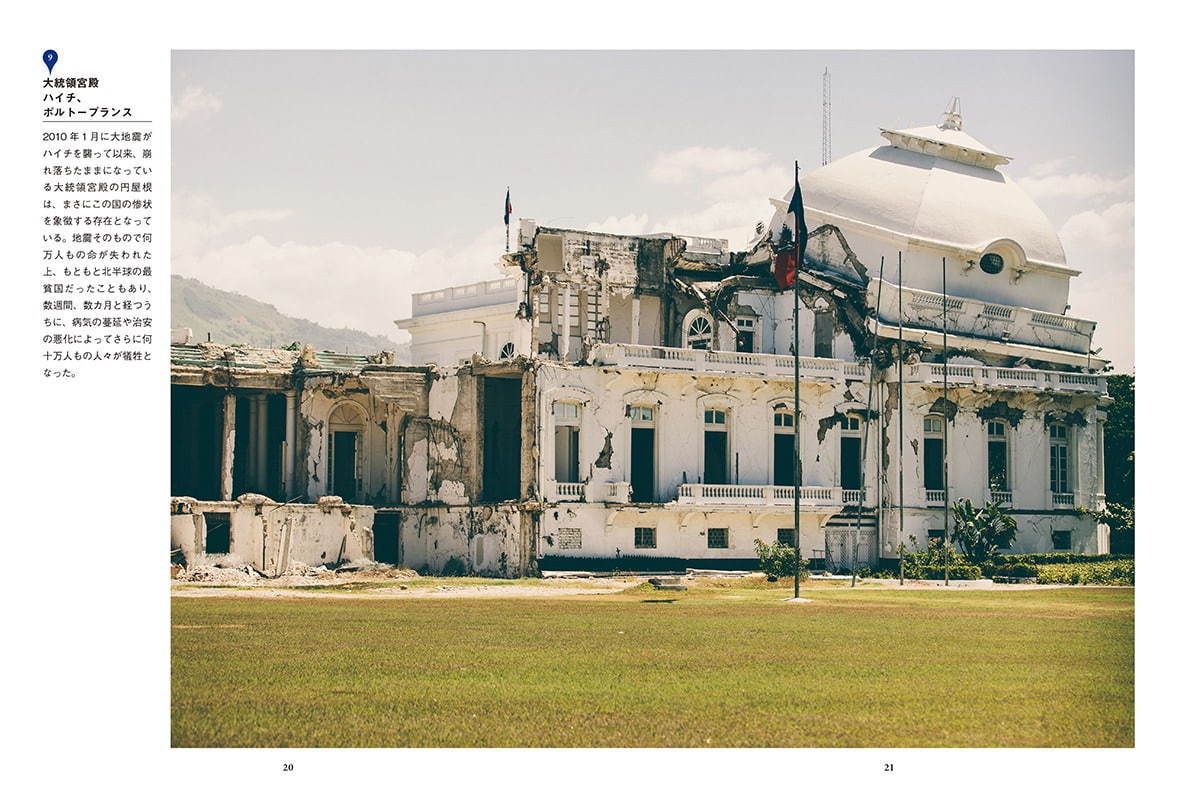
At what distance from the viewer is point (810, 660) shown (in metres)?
20.7

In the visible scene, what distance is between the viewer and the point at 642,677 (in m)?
18.9

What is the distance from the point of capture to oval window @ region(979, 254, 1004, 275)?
4844 cm

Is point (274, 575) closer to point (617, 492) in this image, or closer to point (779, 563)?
point (617, 492)

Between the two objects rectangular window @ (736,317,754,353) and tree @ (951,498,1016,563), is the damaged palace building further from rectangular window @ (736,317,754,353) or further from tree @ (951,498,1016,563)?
tree @ (951,498,1016,563)

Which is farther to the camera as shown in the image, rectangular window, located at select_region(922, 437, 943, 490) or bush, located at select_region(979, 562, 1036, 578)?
rectangular window, located at select_region(922, 437, 943, 490)

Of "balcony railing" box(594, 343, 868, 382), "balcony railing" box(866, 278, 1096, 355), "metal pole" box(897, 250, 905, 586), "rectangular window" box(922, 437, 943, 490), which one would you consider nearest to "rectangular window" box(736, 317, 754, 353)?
"balcony railing" box(594, 343, 868, 382)

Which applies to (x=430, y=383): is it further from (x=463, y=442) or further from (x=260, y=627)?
(x=260, y=627)

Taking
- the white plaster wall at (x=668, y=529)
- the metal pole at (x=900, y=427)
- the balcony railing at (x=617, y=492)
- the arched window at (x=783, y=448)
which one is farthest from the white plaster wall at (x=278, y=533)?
the metal pole at (x=900, y=427)

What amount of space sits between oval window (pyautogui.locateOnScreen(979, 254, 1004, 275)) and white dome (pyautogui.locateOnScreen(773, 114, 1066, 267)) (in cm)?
68

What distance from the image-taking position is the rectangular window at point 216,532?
39250mm

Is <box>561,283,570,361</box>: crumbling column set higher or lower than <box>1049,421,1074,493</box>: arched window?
higher

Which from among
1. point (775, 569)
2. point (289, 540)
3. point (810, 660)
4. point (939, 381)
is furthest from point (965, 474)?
point (810, 660)

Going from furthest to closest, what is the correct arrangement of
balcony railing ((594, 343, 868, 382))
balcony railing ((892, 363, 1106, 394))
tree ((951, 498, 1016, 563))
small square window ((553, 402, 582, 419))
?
balcony railing ((892, 363, 1106, 394)), tree ((951, 498, 1016, 563)), balcony railing ((594, 343, 868, 382)), small square window ((553, 402, 582, 419))

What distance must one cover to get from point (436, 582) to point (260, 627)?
13.6 meters
